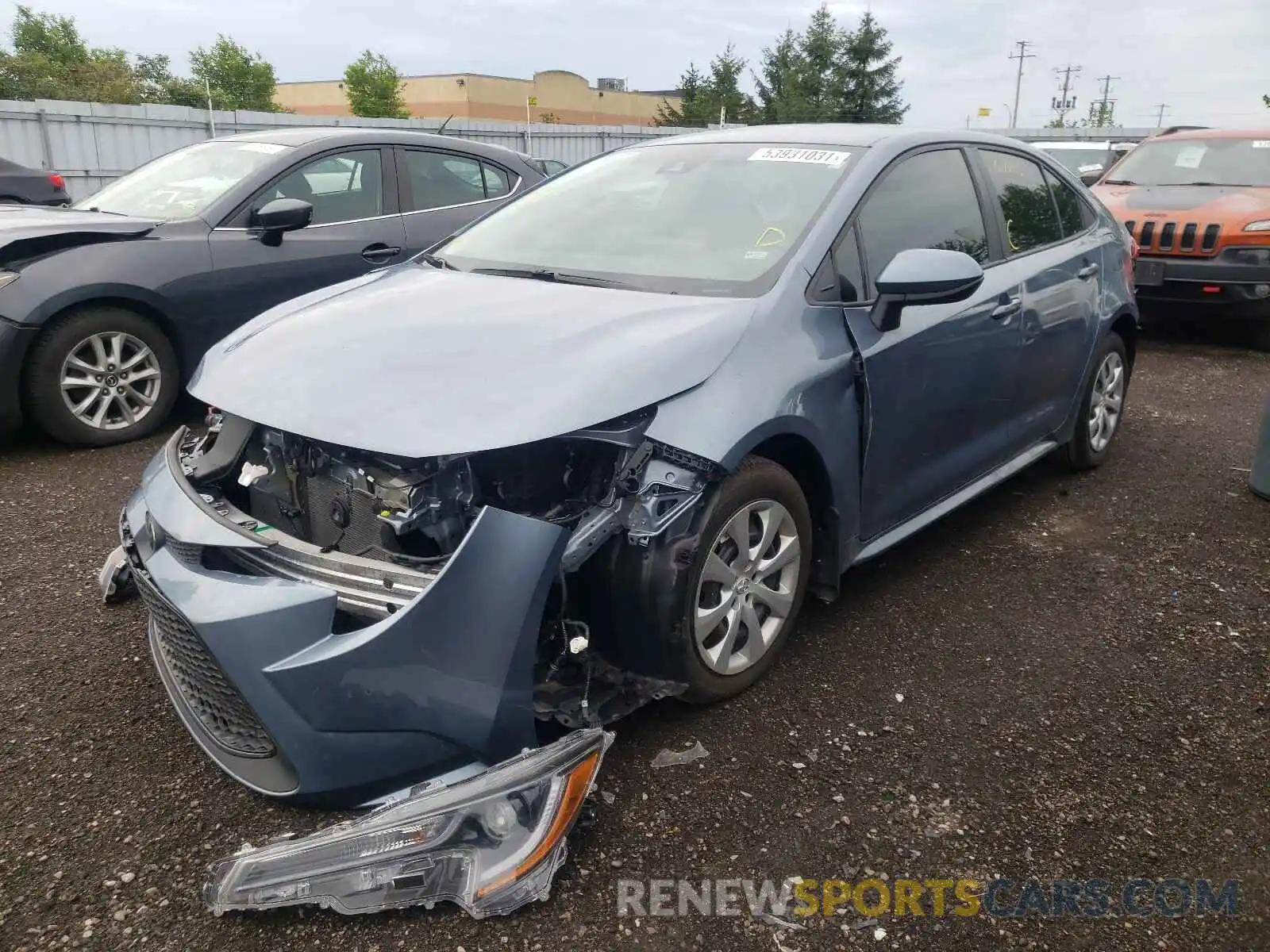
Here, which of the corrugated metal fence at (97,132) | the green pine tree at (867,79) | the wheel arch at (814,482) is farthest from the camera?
the green pine tree at (867,79)

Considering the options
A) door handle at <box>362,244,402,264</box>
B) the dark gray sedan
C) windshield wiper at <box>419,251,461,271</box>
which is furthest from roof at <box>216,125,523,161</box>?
windshield wiper at <box>419,251,461,271</box>

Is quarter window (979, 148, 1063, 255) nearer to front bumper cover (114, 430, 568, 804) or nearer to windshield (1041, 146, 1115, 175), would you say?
front bumper cover (114, 430, 568, 804)

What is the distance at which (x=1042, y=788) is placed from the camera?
2578 mm

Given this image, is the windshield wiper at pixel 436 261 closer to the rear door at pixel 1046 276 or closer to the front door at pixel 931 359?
the front door at pixel 931 359

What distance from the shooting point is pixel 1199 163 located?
891 centimetres

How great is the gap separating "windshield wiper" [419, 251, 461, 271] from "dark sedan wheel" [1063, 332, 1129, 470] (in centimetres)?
306

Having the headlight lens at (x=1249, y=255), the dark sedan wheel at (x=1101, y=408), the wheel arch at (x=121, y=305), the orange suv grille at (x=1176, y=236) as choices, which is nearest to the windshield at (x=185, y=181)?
the wheel arch at (x=121, y=305)

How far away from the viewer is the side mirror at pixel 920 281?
2.96 m

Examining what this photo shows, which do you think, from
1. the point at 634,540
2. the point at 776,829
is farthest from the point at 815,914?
the point at 634,540

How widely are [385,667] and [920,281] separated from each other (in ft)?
6.33

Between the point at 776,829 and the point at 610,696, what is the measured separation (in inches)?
20.8

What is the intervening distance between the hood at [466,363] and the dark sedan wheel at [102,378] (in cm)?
→ 241

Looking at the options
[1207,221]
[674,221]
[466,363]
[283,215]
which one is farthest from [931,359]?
[1207,221]

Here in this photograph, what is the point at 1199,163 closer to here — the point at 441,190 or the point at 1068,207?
the point at 1068,207
